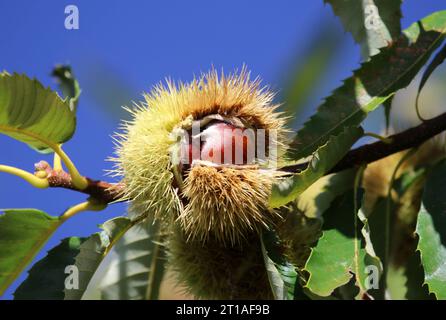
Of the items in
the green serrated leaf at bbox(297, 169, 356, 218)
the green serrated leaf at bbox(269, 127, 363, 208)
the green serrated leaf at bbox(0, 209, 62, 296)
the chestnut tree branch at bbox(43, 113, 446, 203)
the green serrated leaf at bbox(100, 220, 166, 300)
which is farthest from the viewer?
the green serrated leaf at bbox(100, 220, 166, 300)

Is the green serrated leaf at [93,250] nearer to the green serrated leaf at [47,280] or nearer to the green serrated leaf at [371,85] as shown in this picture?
the green serrated leaf at [47,280]

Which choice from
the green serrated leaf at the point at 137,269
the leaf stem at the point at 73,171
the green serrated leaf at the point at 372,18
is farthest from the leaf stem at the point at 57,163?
the green serrated leaf at the point at 372,18

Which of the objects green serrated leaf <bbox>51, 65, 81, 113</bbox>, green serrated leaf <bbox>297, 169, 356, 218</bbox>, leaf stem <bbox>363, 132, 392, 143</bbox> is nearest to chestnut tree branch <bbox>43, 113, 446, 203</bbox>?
leaf stem <bbox>363, 132, 392, 143</bbox>

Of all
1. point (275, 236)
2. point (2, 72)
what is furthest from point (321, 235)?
point (2, 72)

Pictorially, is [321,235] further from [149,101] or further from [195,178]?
→ [149,101]

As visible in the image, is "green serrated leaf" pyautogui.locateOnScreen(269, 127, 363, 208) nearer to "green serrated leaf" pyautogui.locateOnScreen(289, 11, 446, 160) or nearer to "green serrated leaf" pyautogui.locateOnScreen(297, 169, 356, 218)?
"green serrated leaf" pyautogui.locateOnScreen(289, 11, 446, 160)
